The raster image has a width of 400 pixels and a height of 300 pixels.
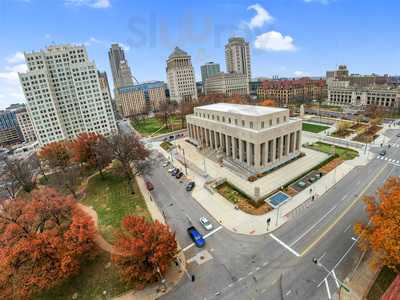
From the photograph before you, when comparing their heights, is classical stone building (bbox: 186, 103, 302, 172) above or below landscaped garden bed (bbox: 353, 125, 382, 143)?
above

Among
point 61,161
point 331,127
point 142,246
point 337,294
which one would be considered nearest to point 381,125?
point 331,127

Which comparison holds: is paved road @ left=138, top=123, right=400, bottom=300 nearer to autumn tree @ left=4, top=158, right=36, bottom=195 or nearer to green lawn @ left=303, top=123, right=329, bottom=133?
autumn tree @ left=4, top=158, right=36, bottom=195

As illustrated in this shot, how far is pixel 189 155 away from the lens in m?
74.4

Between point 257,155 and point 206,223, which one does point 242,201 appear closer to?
point 206,223

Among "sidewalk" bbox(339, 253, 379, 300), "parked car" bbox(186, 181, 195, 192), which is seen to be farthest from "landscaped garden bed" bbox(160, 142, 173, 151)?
"sidewalk" bbox(339, 253, 379, 300)

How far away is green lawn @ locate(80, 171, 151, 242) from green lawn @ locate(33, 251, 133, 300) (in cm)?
673

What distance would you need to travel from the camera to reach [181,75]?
185 m

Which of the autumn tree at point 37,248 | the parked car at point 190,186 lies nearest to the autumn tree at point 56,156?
the autumn tree at point 37,248

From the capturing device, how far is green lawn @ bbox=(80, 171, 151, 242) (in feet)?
138

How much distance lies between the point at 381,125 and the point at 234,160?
257ft

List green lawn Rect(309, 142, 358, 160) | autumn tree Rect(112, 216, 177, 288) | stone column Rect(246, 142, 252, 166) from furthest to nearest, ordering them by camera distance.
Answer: green lawn Rect(309, 142, 358, 160) → stone column Rect(246, 142, 252, 166) → autumn tree Rect(112, 216, 177, 288)

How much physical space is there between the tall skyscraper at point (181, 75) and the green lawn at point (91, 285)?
164955 mm

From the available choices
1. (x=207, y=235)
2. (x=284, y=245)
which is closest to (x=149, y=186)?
(x=207, y=235)

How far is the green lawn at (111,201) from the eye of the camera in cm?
4200
